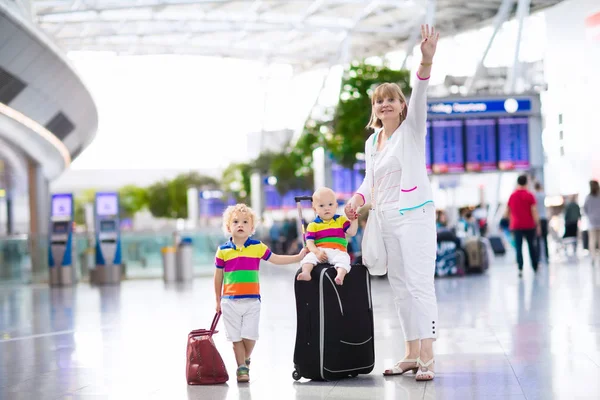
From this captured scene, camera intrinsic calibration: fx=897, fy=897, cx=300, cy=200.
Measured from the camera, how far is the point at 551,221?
3234 cm

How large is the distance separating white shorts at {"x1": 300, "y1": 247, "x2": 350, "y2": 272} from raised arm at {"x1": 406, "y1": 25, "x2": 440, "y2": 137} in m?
0.90

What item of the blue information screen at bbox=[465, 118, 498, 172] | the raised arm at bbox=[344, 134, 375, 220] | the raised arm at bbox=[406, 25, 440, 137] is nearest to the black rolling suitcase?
the raised arm at bbox=[344, 134, 375, 220]

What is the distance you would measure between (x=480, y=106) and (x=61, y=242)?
10.2 meters

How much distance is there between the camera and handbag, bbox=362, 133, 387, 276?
5496mm

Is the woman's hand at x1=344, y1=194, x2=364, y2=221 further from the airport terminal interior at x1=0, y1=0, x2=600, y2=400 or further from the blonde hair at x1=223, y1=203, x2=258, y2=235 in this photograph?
the blonde hair at x1=223, y1=203, x2=258, y2=235

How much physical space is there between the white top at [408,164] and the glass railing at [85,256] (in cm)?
1690

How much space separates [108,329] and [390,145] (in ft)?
16.4

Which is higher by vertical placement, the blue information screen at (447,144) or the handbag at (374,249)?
the blue information screen at (447,144)

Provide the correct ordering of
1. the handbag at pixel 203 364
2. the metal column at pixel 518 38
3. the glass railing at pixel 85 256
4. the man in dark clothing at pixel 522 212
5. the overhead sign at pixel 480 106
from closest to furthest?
the handbag at pixel 203 364 < the man in dark clothing at pixel 522 212 < the overhead sign at pixel 480 106 < the glass railing at pixel 85 256 < the metal column at pixel 518 38

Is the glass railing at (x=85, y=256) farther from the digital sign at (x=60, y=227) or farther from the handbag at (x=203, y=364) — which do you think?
the handbag at (x=203, y=364)

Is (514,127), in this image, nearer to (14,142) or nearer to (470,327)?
(470,327)

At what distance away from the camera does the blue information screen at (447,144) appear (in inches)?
759

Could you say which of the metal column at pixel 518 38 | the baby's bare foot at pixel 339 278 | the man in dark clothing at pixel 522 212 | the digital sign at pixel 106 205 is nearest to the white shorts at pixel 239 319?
the baby's bare foot at pixel 339 278

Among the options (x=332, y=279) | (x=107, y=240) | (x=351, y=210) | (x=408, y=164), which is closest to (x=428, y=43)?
(x=408, y=164)
